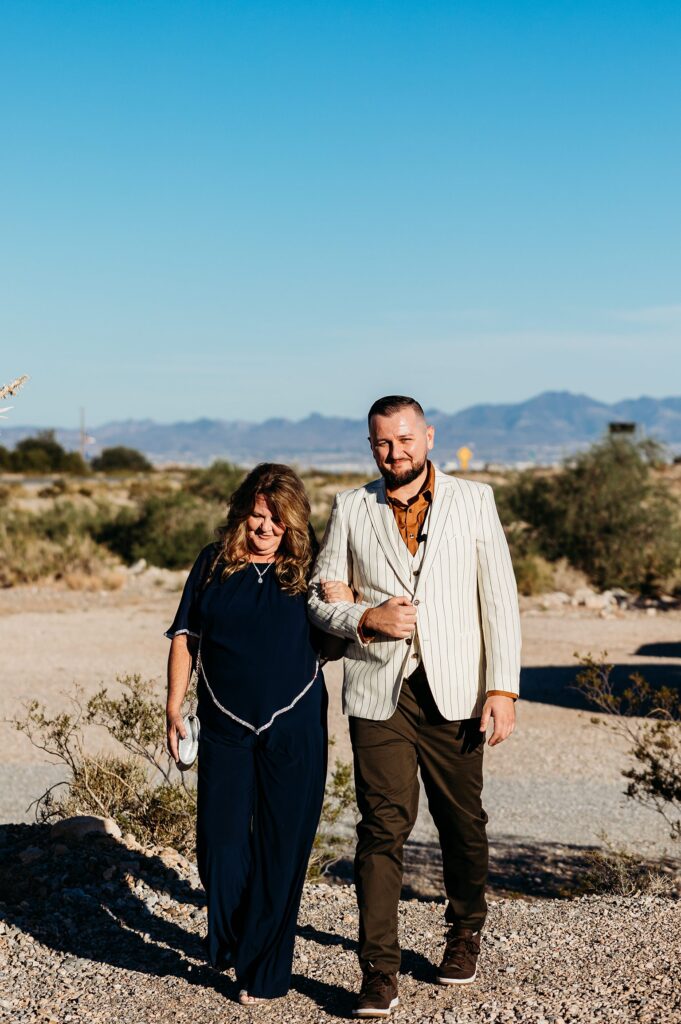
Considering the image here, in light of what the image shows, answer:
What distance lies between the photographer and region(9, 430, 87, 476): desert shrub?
73938mm

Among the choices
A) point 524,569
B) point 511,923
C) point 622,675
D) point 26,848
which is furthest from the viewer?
point 524,569

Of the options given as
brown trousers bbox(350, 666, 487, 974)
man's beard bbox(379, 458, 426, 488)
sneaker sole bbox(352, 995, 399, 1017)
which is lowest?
sneaker sole bbox(352, 995, 399, 1017)

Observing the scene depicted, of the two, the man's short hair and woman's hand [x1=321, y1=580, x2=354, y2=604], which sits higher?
the man's short hair

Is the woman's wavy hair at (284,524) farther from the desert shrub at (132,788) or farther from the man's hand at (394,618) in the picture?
the desert shrub at (132,788)

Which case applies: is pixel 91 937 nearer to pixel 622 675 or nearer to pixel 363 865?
pixel 363 865

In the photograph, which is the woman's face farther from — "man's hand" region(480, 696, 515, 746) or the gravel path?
the gravel path

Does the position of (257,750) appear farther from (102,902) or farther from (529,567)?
(529,567)

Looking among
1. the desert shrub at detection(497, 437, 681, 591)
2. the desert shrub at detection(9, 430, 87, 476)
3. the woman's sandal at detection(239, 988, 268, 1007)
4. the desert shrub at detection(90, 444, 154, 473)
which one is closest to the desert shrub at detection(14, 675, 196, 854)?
the woman's sandal at detection(239, 988, 268, 1007)

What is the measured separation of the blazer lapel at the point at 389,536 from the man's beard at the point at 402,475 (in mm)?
90

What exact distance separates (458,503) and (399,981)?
1854 millimetres

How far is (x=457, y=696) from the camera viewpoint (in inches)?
179

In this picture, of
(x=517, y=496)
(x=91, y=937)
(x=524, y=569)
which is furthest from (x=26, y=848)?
(x=517, y=496)

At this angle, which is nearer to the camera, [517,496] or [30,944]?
[30,944]

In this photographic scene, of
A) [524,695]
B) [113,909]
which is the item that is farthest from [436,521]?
[524,695]
